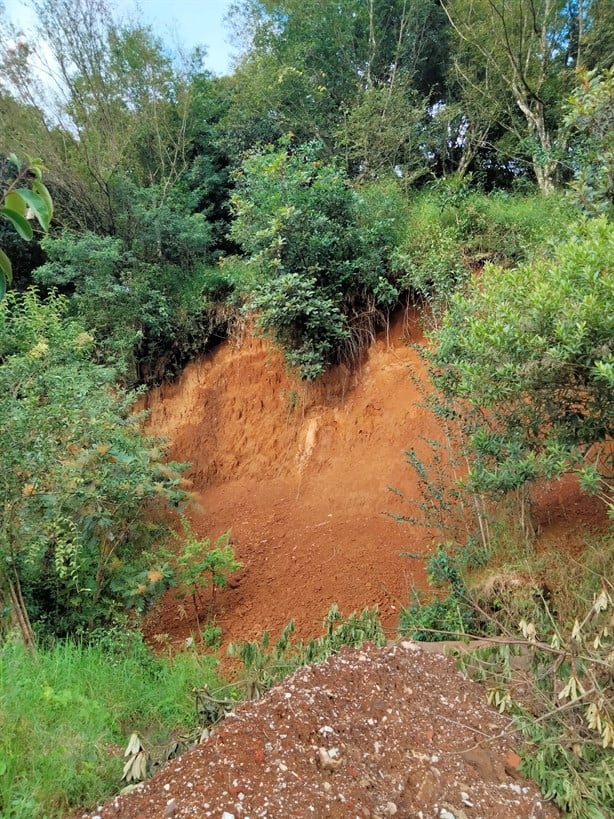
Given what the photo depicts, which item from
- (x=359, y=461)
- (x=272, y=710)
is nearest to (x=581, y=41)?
(x=359, y=461)

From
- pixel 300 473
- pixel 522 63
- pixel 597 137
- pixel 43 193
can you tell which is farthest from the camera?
pixel 522 63

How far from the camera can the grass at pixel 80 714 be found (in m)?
2.29

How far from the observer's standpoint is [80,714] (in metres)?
2.79

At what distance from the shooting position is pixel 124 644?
13.5 feet

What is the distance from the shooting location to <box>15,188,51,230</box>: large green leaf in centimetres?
151

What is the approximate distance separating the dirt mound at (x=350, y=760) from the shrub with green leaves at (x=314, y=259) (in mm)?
4903

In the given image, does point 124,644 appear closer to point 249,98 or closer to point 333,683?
point 333,683

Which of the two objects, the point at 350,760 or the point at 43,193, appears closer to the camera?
the point at 43,193

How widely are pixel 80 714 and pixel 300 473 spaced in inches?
183

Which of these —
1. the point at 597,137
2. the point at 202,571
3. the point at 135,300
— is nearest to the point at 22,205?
the point at 202,571

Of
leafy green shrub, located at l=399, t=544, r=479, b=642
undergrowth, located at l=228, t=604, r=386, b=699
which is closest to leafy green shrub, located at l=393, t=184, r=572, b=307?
leafy green shrub, located at l=399, t=544, r=479, b=642

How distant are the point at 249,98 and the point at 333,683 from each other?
456 inches

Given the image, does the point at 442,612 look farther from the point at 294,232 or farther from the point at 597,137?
the point at 294,232

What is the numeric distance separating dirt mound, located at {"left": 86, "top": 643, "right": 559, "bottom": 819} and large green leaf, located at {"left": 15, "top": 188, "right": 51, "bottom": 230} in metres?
2.31
